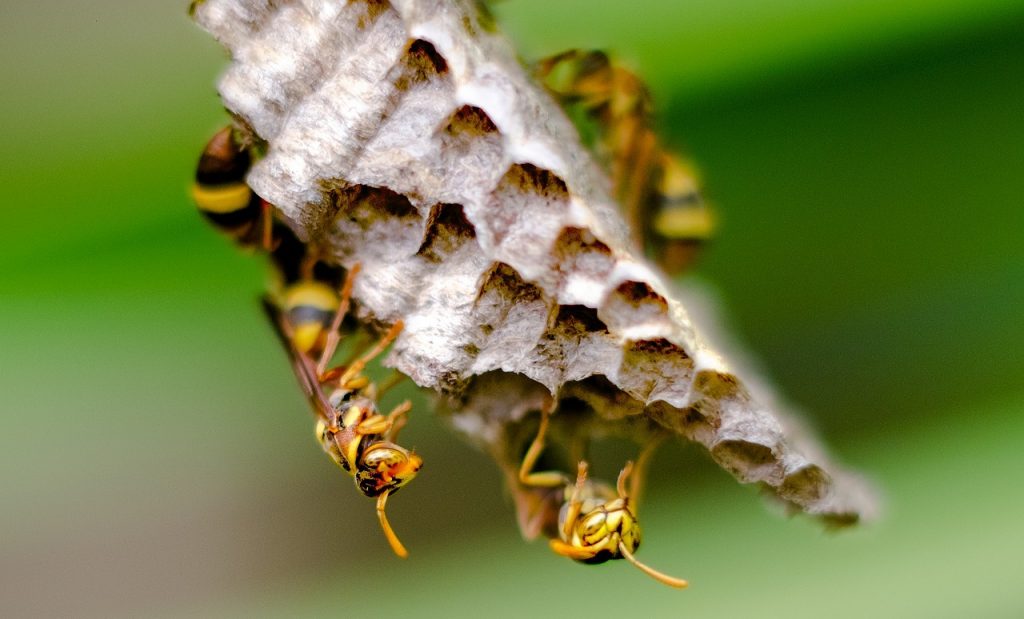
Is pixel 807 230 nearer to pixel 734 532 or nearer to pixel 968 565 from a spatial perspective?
pixel 734 532

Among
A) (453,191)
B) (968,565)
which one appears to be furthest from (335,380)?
(968,565)

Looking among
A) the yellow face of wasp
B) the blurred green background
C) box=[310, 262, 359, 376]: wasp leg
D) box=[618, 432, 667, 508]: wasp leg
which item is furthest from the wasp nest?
the blurred green background

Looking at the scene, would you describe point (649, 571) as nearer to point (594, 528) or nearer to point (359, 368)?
point (594, 528)

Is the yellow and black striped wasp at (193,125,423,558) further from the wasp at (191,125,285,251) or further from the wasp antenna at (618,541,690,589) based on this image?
the wasp antenna at (618,541,690,589)

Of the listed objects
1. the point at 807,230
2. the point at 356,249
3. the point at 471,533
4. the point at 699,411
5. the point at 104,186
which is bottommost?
the point at 471,533

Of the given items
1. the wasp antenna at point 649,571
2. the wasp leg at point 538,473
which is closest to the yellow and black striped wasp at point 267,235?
the wasp leg at point 538,473
